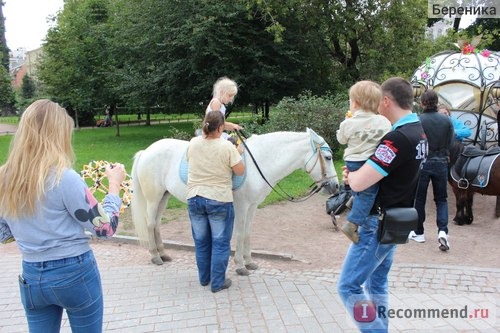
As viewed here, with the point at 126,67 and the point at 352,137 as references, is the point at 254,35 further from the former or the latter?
the point at 352,137

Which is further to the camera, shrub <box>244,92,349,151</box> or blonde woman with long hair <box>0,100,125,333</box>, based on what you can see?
shrub <box>244,92,349,151</box>

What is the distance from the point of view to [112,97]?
2506cm

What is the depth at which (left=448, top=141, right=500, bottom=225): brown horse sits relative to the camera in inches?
260

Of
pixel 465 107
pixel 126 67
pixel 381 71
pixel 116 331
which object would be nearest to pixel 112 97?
pixel 126 67

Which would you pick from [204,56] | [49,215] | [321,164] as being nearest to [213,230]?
[321,164]

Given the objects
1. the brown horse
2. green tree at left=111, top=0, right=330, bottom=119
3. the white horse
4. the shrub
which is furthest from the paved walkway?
green tree at left=111, top=0, right=330, bottom=119

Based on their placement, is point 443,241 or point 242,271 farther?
point 443,241

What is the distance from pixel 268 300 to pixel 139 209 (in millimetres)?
2297

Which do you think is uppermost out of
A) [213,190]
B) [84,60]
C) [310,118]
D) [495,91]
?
[84,60]

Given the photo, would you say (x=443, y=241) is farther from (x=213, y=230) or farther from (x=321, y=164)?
(x=213, y=230)

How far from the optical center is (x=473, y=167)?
268 inches

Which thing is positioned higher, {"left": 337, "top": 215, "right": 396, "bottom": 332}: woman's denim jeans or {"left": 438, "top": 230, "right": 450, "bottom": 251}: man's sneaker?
{"left": 337, "top": 215, "right": 396, "bottom": 332}: woman's denim jeans

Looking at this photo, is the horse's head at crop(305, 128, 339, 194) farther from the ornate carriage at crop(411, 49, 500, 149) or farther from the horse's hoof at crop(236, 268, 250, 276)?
the ornate carriage at crop(411, 49, 500, 149)

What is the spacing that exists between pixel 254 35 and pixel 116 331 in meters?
16.6
